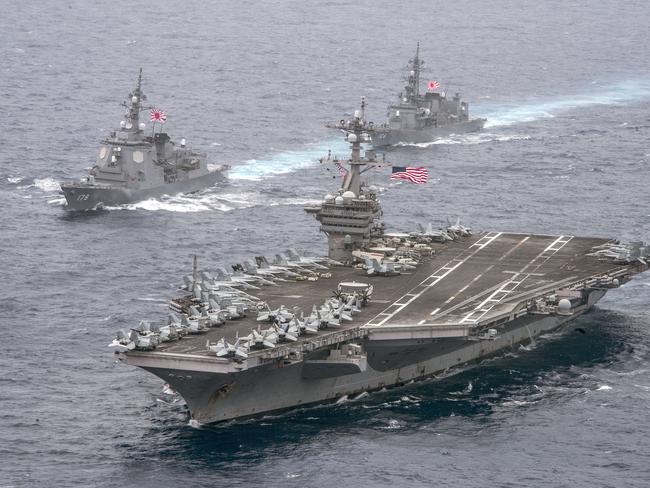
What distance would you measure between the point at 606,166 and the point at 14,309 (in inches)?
1810

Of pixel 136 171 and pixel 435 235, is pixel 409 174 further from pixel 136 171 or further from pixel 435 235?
pixel 136 171

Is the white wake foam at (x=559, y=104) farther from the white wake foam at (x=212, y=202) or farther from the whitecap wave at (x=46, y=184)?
the whitecap wave at (x=46, y=184)

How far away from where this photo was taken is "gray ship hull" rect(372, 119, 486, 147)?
106750mm

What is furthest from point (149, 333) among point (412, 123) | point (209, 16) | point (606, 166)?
point (209, 16)

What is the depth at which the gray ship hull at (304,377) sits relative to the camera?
4784cm

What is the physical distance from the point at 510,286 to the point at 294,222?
69.6ft

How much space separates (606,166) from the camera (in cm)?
9500

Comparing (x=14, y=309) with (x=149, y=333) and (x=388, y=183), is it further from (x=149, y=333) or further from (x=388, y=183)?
(x=388, y=183)

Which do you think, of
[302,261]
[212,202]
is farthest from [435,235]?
[212,202]

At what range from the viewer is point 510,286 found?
194ft

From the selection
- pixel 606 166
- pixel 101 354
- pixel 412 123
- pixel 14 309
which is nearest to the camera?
pixel 101 354

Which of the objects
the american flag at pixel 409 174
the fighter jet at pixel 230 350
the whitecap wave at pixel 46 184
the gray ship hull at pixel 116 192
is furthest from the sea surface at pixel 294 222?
the american flag at pixel 409 174

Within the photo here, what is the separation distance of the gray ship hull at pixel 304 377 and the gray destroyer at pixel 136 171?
104 feet

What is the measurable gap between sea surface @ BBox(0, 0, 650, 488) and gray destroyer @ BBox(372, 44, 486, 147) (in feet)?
5.11
